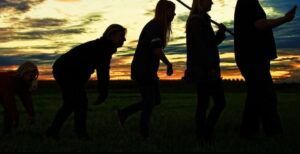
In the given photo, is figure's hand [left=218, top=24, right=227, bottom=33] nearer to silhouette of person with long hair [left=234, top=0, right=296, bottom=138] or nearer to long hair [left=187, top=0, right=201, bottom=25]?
silhouette of person with long hair [left=234, top=0, right=296, bottom=138]

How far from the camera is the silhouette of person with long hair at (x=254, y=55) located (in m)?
8.49

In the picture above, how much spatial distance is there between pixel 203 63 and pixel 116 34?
1.49m

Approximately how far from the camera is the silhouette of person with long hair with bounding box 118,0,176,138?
886 cm

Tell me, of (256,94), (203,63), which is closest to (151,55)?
(203,63)

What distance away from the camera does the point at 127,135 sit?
9750 mm

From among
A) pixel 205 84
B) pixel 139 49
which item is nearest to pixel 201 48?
pixel 205 84

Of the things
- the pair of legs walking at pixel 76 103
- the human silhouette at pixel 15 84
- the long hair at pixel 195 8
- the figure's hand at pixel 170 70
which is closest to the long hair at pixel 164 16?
the long hair at pixel 195 8

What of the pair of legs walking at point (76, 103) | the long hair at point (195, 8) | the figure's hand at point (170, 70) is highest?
the long hair at point (195, 8)

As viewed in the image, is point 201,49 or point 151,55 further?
point 151,55

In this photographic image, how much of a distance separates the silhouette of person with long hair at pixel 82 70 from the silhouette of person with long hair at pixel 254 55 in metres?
1.75

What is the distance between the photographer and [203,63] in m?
8.27

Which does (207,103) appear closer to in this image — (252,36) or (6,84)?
(252,36)

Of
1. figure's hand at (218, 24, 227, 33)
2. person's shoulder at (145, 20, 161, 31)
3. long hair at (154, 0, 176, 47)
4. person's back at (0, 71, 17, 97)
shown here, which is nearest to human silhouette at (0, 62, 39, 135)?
person's back at (0, 71, 17, 97)

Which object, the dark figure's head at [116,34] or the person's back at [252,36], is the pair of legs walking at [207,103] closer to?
the person's back at [252,36]
